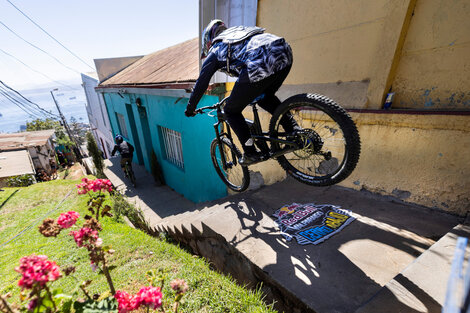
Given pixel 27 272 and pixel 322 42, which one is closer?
pixel 27 272

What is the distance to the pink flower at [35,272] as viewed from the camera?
987 mm

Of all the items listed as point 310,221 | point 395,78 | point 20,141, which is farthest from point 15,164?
point 395,78

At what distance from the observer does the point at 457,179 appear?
222 centimetres

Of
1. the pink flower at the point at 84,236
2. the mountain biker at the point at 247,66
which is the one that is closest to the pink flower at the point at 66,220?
the pink flower at the point at 84,236

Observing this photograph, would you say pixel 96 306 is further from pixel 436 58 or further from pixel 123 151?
pixel 123 151

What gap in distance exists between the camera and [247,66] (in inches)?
81.0

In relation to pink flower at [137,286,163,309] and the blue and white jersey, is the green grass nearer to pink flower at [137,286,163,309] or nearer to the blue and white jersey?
pink flower at [137,286,163,309]

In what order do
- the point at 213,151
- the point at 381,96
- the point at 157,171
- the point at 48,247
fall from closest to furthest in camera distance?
1. the point at 381,96
2. the point at 213,151
3. the point at 48,247
4. the point at 157,171

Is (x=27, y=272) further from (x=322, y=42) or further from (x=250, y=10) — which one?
(x=250, y=10)

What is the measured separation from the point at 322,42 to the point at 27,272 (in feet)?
12.8

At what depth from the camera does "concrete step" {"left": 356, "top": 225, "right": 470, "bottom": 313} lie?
129cm

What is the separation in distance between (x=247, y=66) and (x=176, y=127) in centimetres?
495

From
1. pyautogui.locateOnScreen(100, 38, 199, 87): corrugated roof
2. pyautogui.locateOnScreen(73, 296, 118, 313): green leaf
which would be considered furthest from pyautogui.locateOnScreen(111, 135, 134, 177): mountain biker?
pyautogui.locateOnScreen(73, 296, 118, 313): green leaf

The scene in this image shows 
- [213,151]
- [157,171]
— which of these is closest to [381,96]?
[213,151]
